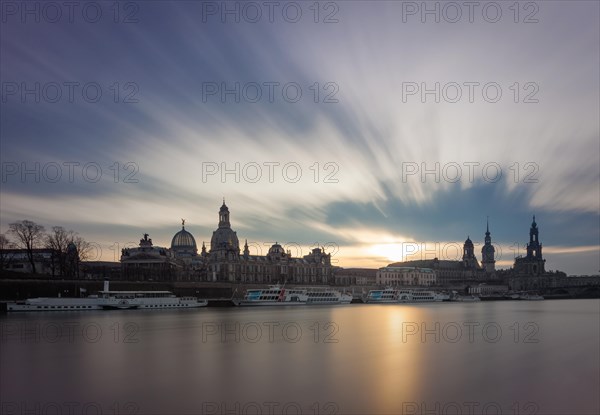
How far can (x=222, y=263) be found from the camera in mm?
154125

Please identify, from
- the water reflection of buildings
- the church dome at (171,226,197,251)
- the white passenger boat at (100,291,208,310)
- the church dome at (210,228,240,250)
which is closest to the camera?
the white passenger boat at (100,291,208,310)

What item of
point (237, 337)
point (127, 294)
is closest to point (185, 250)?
point (127, 294)

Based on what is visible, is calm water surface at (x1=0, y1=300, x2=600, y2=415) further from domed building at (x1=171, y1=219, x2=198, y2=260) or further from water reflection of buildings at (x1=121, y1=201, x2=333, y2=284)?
domed building at (x1=171, y1=219, x2=198, y2=260)

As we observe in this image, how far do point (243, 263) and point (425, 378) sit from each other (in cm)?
13112

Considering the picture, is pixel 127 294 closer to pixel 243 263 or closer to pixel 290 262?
pixel 243 263

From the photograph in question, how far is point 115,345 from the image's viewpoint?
42188mm

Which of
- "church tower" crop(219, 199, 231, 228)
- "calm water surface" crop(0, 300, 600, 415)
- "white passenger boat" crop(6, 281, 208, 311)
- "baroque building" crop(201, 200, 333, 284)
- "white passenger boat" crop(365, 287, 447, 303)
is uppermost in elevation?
"church tower" crop(219, 199, 231, 228)

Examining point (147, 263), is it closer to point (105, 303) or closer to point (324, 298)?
point (324, 298)

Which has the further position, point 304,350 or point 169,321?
point 169,321

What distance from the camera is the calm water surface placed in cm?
2530

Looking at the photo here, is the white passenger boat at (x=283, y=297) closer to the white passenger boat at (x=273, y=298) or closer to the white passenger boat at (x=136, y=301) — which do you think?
the white passenger boat at (x=273, y=298)

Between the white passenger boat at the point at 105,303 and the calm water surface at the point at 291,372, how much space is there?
83.0ft

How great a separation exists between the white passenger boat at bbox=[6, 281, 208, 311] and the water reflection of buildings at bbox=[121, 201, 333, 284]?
31520mm

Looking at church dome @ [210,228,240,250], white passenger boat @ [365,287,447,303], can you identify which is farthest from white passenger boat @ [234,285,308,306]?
church dome @ [210,228,240,250]
